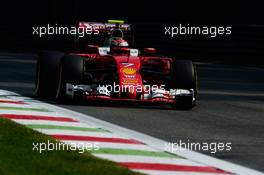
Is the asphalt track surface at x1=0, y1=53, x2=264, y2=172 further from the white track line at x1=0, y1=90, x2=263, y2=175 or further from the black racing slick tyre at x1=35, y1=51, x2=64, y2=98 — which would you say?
the black racing slick tyre at x1=35, y1=51, x2=64, y2=98

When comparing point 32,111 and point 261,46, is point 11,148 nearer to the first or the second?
point 32,111

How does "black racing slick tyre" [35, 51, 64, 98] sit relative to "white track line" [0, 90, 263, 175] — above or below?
above

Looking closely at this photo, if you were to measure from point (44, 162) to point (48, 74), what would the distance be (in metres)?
6.91

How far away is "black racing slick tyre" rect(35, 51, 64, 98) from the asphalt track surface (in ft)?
1.39

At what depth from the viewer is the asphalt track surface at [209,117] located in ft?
33.9

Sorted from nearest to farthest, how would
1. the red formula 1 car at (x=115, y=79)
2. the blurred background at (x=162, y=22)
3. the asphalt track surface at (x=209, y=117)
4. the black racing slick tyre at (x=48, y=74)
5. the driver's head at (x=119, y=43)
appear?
the asphalt track surface at (x=209, y=117), the red formula 1 car at (x=115, y=79), the black racing slick tyre at (x=48, y=74), the driver's head at (x=119, y=43), the blurred background at (x=162, y=22)

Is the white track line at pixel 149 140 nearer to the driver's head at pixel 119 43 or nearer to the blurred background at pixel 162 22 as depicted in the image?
the driver's head at pixel 119 43

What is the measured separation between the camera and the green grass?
7.80 metres

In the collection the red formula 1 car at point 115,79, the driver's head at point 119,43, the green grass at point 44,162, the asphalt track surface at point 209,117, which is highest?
the driver's head at point 119,43

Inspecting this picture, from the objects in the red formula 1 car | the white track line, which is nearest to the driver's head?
the red formula 1 car

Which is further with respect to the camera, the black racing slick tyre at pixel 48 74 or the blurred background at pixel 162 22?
the blurred background at pixel 162 22

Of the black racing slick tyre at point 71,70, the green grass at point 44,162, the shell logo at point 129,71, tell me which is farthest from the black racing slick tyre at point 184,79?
the green grass at point 44,162

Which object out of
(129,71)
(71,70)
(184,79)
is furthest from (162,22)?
(71,70)

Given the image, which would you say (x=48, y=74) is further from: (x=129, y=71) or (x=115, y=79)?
(x=129, y=71)
